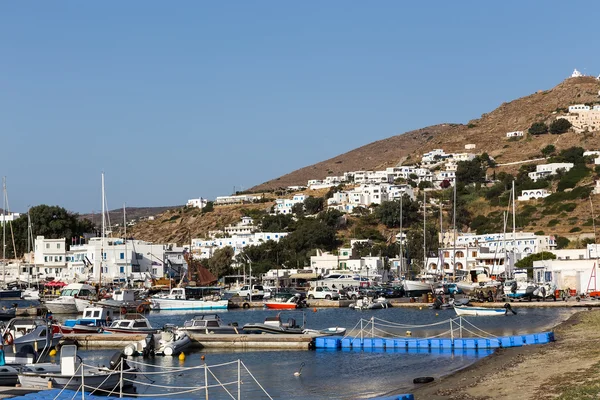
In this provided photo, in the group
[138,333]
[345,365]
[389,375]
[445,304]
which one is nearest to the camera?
[389,375]

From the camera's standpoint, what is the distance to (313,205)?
189 m

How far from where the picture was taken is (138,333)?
5347cm

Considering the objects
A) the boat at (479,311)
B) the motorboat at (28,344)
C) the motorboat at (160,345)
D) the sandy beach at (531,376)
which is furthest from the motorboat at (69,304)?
the sandy beach at (531,376)

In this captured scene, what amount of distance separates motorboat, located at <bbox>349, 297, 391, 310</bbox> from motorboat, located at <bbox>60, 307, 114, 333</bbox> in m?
29.1

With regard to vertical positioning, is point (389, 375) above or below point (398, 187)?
below

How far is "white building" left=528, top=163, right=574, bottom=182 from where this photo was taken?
180125 mm

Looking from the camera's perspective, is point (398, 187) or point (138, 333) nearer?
point (138, 333)

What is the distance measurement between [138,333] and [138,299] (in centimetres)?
3839

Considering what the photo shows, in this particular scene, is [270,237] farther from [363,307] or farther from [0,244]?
[363,307]

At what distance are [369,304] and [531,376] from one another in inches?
2077

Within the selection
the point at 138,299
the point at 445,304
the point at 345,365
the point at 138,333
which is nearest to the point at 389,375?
the point at 345,365

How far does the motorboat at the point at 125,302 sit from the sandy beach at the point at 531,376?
1830 inches

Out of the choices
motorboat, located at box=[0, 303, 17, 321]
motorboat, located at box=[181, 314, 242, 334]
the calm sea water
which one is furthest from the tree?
motorboat, located at box=[181, 314, 242, 334]

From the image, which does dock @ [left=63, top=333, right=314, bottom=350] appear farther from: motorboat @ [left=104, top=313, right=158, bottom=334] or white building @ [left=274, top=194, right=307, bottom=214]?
white building @ [left=274, top=194, right=307, bottom=214]
